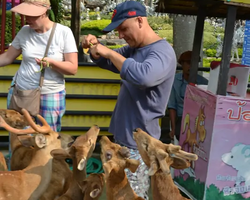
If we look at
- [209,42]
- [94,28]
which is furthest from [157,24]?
[94,28]

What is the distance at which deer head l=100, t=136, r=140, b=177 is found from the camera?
2.73 metres

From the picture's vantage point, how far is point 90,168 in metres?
5.28

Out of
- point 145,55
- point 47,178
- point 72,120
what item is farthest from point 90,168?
point 145,55

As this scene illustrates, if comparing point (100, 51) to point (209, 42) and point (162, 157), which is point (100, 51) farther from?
point (209, 42)

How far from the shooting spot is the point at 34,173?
323 centimetres

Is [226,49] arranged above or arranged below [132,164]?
above

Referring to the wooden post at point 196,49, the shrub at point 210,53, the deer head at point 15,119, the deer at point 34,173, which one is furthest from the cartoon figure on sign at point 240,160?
the shrub at point 210,53

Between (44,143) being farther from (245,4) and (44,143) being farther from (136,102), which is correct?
(245,4)

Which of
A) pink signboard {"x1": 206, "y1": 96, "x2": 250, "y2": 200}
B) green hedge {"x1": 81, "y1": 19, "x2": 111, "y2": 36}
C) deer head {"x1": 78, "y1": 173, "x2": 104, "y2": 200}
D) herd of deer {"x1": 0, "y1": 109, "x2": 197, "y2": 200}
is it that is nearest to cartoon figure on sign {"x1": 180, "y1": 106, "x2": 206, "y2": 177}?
pink signboard {"x1": 206, "y1": 96, "x2": 250, "y2": 200}

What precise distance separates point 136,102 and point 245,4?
4.89 feet

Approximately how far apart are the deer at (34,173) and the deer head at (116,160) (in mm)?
607

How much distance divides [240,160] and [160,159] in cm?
161

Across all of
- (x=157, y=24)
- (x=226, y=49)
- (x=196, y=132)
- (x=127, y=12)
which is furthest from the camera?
(x=157, y=24)

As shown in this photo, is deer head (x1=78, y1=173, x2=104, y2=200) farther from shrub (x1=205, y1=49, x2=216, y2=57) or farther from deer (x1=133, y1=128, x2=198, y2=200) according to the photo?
shrub (x1=205, y1=49, x2=216, y2=57)
